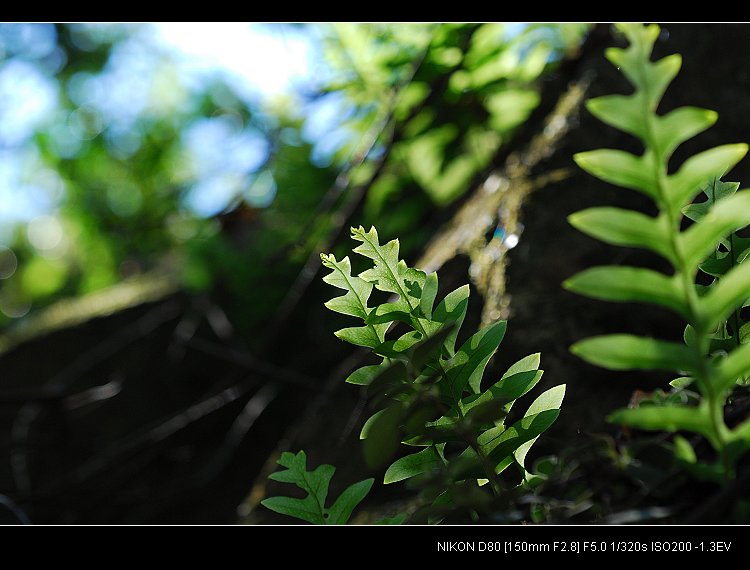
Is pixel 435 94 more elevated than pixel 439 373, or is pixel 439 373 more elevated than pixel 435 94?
pixel 439 373

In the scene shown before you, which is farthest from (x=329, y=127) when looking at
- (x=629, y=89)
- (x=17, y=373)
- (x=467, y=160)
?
(x=17, y=373)

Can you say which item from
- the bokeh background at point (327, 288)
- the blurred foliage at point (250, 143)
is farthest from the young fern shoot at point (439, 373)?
the blurred foliage at point (250, 143)

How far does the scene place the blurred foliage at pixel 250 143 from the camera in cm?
140

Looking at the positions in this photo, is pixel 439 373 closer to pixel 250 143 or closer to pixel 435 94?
pixel 435 94

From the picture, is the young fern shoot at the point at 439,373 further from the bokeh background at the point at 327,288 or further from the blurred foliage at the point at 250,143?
the blurred foliage at the point at 250,143

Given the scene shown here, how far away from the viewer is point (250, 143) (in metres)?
2.01

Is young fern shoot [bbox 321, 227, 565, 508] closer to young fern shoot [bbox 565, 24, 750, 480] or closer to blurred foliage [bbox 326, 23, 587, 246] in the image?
young fern shoot [bbox 565, 24, 750, 480]

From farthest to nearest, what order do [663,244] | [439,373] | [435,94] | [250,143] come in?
[250,143]
[435,94]
[439,373]
[663,244]

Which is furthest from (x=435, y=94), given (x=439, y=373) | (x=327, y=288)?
(x=439, y=373)

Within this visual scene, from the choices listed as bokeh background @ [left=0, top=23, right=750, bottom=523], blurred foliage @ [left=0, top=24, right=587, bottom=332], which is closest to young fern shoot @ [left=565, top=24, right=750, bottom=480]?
bokeh background @ [left=0, top=23, right=750, bottom=523]
